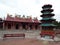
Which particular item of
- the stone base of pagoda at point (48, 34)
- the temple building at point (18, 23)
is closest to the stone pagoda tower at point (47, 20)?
the stone base of pagoda at point (48, 34)

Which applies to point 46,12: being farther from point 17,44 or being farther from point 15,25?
point 15,25

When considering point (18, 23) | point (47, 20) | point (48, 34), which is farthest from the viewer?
point (18, 23)

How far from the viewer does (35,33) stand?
3762cm

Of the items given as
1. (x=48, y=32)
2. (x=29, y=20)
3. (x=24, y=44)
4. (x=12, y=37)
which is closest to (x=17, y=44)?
(x=24, y=44)

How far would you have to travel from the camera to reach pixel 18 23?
158ft

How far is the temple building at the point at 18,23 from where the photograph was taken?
149 feet

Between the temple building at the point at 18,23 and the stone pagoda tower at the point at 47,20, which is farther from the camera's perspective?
the temple building at the point at 18,23

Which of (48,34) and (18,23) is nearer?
(48,34)

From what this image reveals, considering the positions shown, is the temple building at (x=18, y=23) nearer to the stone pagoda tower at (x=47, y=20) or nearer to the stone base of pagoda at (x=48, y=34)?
the stone pagoda tower at (x=47, y=20)

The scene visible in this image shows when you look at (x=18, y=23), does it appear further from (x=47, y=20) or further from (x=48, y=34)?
(x=48, y=34)

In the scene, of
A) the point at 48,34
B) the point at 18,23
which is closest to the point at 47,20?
the point at 48,34

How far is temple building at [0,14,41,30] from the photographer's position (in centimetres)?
4531

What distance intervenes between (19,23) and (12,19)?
343 cm

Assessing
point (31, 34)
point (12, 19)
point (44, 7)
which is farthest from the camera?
point (12, 19)
